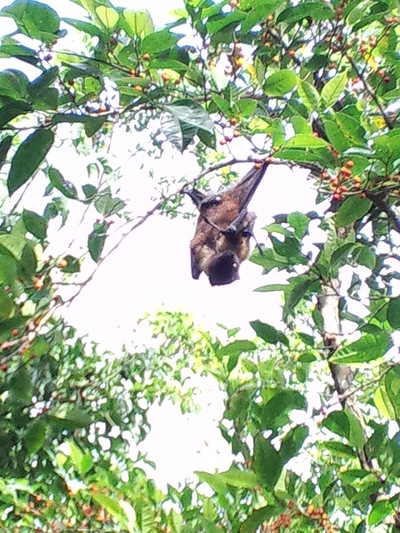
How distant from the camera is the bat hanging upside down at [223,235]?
6.68 ft

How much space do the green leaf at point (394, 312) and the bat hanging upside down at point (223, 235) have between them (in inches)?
35.5

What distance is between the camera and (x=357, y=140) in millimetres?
1000

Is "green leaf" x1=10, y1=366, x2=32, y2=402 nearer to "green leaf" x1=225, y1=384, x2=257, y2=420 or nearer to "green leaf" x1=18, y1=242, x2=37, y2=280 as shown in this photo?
"green leaf" x1=18, y1=242, x2=37, y2=280

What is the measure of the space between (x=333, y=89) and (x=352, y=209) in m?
0.20

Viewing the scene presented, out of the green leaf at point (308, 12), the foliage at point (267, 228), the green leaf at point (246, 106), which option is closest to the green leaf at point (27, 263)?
the foliage at point (267, 228)

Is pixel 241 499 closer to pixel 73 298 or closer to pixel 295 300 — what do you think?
pixel 295 300

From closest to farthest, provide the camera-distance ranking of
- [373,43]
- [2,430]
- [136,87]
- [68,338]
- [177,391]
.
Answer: [136,87] < [2,430] < [373,43] < [68,338] < [177,391]

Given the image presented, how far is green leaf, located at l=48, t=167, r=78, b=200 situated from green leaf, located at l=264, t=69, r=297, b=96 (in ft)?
1.23

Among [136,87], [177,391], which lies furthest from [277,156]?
[177,391]

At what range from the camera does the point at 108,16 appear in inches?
41.1

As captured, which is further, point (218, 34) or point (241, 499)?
point (241, 499)

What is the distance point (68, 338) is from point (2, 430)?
109cm

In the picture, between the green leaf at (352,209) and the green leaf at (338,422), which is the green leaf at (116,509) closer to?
the green leaf at (338,422)

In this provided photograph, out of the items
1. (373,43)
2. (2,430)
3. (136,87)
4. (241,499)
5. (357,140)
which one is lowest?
(241,499)
